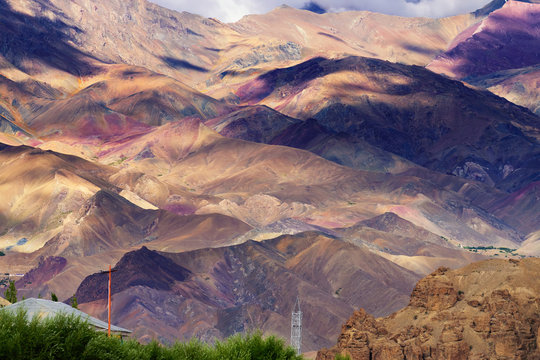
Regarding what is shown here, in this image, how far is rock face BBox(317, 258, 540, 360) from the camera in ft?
242

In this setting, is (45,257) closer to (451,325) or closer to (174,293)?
(174,293)

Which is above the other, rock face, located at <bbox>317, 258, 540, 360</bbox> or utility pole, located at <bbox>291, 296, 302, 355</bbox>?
rock face, located at <bbox>317, 258, 540, 360</bbox>

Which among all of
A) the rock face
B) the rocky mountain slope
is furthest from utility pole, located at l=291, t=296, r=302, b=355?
the rocky mountain slope

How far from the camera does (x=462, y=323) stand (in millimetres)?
76438

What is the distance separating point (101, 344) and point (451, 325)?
53391mm

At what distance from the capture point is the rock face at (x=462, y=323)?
73.9 meters

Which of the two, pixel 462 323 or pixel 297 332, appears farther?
pixel 297 332

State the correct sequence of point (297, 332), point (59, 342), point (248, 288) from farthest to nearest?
point (248, 288) < point (297, 332) < point (59, 342)

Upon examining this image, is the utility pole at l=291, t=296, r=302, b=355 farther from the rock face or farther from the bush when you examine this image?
the bush

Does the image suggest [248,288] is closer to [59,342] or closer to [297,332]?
[297,332]

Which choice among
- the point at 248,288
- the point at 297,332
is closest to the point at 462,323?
the point at 297,332

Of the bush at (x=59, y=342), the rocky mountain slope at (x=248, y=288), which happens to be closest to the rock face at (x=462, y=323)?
the rocky mountain slope at (x=248, y=288)

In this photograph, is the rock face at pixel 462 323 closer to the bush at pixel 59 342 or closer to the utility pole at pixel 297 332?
the utility pole at pixel 297 332

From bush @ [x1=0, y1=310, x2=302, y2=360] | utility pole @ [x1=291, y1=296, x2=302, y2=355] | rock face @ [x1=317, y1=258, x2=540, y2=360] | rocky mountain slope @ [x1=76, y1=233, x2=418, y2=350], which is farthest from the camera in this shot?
rocky mountain slope @ [x1=76, y1=233, x2=418, y2=350]
